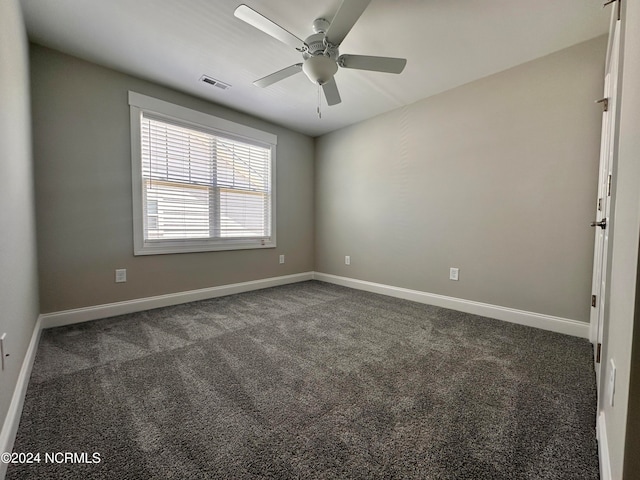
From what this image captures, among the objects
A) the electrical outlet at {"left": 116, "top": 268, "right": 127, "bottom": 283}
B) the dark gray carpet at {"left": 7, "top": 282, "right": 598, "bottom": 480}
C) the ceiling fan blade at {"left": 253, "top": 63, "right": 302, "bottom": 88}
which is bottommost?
the dark gray carpet at {"left": 7, "top": 282, "right": 598, "bottom": 480}

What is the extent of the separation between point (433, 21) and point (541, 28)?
811mm

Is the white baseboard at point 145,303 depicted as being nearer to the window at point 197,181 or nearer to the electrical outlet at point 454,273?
the window at point 197,181

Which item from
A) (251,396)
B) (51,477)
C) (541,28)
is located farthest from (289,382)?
(541,28)

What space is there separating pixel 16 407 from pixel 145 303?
167 cm

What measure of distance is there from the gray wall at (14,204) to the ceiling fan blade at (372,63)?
1880 mm

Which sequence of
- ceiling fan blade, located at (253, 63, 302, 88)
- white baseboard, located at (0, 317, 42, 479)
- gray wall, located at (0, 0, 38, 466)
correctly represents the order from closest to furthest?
1. white baseboard, located at (0, 317, 42, 479)
2. gray wall, located at (0, 0, 38, 466)
3. ceiling fan blade, located at (253, 63, 302, 88)

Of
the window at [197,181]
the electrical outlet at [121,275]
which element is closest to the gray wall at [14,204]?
the electrical outlet at [121,275]

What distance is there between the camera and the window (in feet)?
9.14

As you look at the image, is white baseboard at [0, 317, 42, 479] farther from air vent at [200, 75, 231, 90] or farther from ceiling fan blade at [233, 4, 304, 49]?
air vent at [200, 75, 231, 90]

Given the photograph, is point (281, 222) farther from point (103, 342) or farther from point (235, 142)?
point (103, 342)

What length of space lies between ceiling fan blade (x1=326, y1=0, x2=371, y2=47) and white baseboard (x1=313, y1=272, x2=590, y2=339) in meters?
2.60

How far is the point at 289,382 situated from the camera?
1.54 m

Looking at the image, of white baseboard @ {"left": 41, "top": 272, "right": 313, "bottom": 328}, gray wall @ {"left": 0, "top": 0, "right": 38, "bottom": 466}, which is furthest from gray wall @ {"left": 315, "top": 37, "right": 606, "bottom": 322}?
gray wall @ {"left": 0, "top": 0, "right": 38, "bottom": 466}

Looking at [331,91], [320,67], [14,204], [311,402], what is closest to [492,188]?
[331,91]
